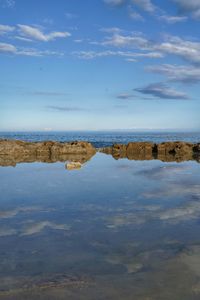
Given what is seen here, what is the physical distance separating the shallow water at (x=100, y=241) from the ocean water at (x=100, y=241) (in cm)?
1

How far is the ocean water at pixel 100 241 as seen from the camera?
6070mm

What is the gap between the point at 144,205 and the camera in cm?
1209

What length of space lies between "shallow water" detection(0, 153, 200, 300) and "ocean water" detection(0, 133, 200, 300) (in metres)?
0.01

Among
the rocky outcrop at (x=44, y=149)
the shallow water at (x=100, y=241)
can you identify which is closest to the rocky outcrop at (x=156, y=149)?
the rocky outcrop at (x=44, y=149)

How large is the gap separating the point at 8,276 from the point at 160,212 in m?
5.70

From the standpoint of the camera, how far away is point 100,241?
8.45m

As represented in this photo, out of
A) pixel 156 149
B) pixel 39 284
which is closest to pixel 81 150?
pixel 156 149

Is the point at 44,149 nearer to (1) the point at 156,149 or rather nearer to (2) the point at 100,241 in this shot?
(1) the point at 156,149

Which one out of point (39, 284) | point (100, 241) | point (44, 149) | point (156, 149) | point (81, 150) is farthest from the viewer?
point (156, 149)

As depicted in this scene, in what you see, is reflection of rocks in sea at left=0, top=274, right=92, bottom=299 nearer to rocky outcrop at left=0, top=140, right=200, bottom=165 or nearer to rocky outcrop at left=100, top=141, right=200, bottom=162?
rocky outcrop at left=0, top=140, right=200, bottom=165

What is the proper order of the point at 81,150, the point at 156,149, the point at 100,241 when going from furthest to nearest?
the point at 156,149
the point at 81,150
the point at 100,241

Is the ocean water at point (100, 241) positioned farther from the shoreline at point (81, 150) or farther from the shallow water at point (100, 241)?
the shoreline at point (81, 150)

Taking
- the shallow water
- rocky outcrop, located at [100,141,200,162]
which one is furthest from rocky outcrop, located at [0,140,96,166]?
the shallow water

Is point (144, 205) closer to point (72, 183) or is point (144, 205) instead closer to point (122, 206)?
point (122, 206)
